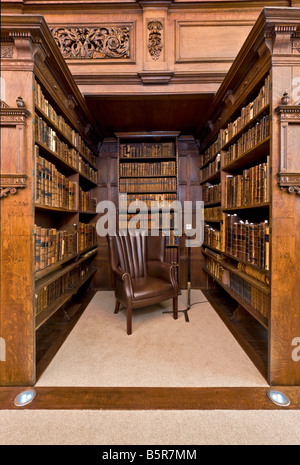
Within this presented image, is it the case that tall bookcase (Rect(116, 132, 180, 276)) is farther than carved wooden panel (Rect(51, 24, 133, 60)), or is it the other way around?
tall bookcase (Rect(116, 132, 180, 276))

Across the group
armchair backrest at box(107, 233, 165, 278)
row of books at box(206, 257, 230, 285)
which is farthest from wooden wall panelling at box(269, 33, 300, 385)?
armchair backrest at box(107, 233, 165, 278)

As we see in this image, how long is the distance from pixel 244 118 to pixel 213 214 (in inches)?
50.5

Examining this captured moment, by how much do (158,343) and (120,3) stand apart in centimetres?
334

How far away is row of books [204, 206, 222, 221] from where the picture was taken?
8.87 feet

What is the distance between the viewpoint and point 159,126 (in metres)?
3.34

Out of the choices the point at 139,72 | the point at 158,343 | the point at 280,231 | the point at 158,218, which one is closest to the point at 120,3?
the point at 139,72

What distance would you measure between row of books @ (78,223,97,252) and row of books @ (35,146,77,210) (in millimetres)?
368

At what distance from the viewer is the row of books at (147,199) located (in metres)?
3.48

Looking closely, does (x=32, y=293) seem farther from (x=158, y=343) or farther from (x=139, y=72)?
(x=139, y=72)

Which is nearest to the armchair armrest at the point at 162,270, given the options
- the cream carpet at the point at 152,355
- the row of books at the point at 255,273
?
Result: the cream carpet at the point at 152,355

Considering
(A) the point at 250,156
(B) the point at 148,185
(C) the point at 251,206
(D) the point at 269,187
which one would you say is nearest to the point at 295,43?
(A) the point at 250,156

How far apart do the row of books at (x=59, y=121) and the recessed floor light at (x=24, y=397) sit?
6.42 ft

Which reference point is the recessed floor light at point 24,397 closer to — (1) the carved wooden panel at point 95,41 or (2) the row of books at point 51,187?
(2) the row of books at point 51,187

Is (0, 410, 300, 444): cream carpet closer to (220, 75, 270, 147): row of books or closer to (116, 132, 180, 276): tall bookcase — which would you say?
Answer: (220, 75, 270, 147): row of books
